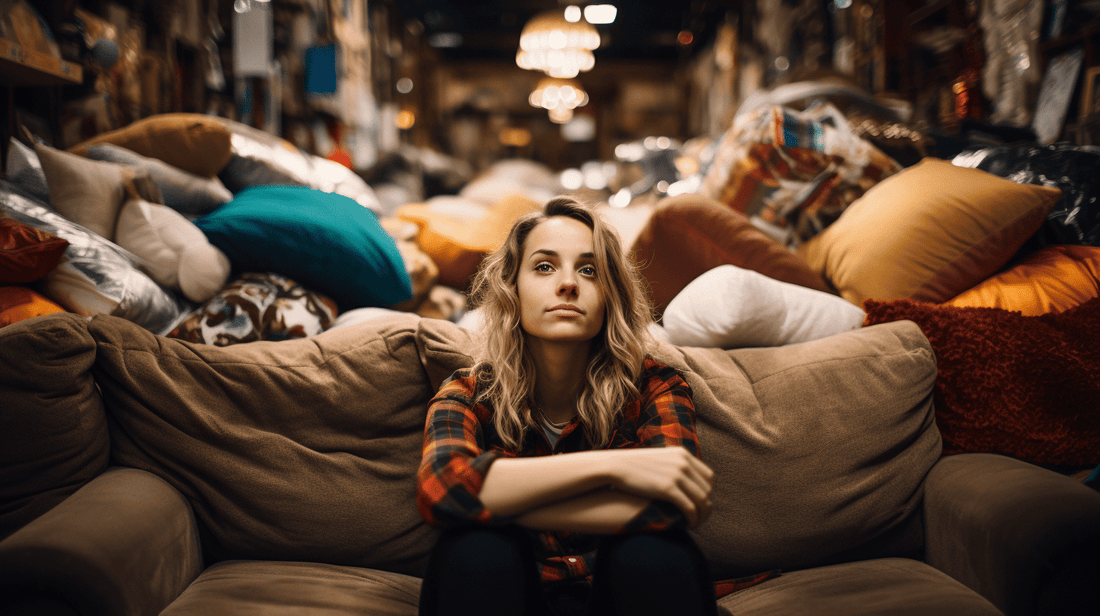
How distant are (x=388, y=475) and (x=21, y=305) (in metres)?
0.73

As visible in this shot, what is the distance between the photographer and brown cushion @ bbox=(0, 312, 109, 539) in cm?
92

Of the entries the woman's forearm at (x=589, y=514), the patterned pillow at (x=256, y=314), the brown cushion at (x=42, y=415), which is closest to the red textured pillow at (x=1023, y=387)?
the woman's forearm at (x=589, y=514)

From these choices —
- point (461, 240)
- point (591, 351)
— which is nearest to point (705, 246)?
point (591, 351)

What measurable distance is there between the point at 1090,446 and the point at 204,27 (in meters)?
→ 3.08

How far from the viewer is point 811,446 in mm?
1155

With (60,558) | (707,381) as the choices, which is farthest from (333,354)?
(707,381)

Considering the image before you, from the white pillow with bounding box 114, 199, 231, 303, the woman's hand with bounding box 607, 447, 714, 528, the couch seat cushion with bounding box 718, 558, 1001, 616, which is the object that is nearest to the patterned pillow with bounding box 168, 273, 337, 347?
the white pillow with bounding box 114, 199, 231, 303

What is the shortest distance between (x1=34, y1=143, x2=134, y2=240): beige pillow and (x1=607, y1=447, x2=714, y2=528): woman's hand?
4.20 ft

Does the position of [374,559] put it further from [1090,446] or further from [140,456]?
[1090,446]

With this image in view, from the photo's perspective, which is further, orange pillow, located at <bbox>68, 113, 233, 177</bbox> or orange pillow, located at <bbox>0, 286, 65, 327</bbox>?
orange pillow, located at <bbox>68, 113, 233, 177</bbox>

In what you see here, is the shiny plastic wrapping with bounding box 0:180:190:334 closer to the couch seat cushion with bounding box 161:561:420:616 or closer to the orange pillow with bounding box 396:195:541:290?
the couch seat cushion with bounding box 161:561:420:616

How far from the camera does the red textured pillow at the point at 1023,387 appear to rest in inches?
46.1

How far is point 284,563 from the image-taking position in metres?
1.11

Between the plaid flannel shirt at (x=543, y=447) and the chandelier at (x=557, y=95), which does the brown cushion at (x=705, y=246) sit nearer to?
the plaid flannel shirt at (x=543, y=447)
